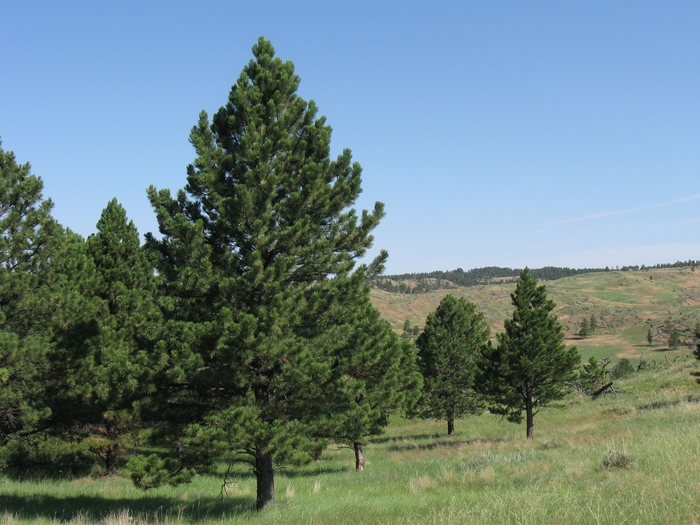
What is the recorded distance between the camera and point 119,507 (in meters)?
13.1

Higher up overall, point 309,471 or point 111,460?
point 111,460

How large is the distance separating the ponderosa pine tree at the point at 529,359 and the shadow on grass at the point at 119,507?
791 inches

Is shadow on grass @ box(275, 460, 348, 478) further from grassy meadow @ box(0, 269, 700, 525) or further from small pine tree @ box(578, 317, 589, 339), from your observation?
small pine tree @ box(578, 317, 589, 339)

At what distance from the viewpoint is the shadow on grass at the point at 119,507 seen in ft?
37.3

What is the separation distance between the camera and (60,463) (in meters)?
20.1

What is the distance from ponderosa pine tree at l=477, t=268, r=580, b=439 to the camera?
2978 centimetres

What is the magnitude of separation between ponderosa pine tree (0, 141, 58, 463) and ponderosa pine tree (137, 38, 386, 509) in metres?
4.29

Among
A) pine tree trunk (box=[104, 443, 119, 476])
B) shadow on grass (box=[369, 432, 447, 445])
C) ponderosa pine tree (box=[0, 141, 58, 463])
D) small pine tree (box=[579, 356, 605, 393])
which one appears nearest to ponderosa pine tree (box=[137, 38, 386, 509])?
ponderosa pine tree (box=[0, 141, 58, 463])

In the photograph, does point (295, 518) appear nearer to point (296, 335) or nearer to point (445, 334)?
point (296, 335)

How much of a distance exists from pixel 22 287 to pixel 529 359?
84.2 ft

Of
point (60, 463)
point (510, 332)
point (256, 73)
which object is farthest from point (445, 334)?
point (256, 73)

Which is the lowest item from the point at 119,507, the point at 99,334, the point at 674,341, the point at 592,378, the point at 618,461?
the point at 674,341

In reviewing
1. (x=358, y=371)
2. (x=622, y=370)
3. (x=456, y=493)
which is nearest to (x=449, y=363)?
(x=456, y=493)

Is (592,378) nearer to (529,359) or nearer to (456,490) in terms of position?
(529,359)
